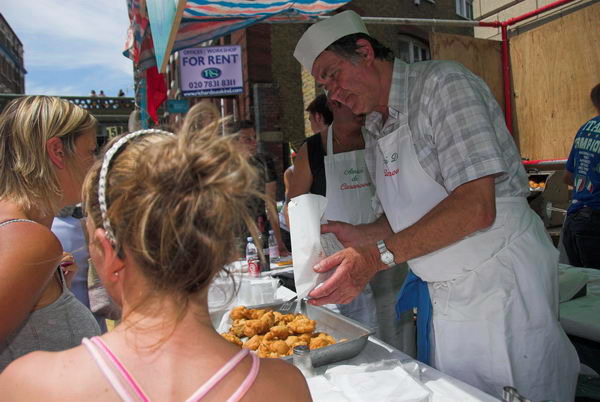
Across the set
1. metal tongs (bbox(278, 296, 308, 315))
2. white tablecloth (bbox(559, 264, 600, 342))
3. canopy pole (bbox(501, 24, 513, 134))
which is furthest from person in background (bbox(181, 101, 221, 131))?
canopy pole (bbox(501, 24, 513, 134))

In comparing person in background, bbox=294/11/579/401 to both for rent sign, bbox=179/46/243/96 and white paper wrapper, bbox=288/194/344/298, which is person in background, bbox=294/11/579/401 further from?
for rent sign, bbox=179/46/243/96

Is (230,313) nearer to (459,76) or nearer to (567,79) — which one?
(459,76)

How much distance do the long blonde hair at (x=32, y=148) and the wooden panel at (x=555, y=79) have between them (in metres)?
4.26

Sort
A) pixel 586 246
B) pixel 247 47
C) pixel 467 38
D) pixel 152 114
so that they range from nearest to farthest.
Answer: pixel 586 246, pixel 467 38, pixel 152 114, pixel 247 47

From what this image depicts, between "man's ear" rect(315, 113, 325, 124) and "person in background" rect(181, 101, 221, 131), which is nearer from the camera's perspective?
"person in background" rect(181, 101, 221, 131)

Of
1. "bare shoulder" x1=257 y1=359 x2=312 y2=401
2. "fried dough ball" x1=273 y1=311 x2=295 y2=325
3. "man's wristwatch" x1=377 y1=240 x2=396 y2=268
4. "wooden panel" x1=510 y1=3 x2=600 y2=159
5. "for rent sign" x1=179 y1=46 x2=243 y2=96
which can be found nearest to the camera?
"bare shoulder" x1=257 y1=359 x2=312 y2=401

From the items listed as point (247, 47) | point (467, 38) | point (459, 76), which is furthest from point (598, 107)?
point (247, 47)

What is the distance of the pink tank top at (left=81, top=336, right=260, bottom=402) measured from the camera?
80 cm

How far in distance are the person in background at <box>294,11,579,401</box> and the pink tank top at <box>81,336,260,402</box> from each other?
2.51 ft

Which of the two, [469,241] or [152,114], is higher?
[152,114]

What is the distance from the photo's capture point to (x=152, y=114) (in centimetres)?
650

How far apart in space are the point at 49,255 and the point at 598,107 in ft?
13.4

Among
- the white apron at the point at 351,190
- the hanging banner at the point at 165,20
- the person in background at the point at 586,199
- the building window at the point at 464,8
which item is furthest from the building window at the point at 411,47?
the hanging banner at the point at 165,20

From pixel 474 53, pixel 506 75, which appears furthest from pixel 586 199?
pixel 474 53
